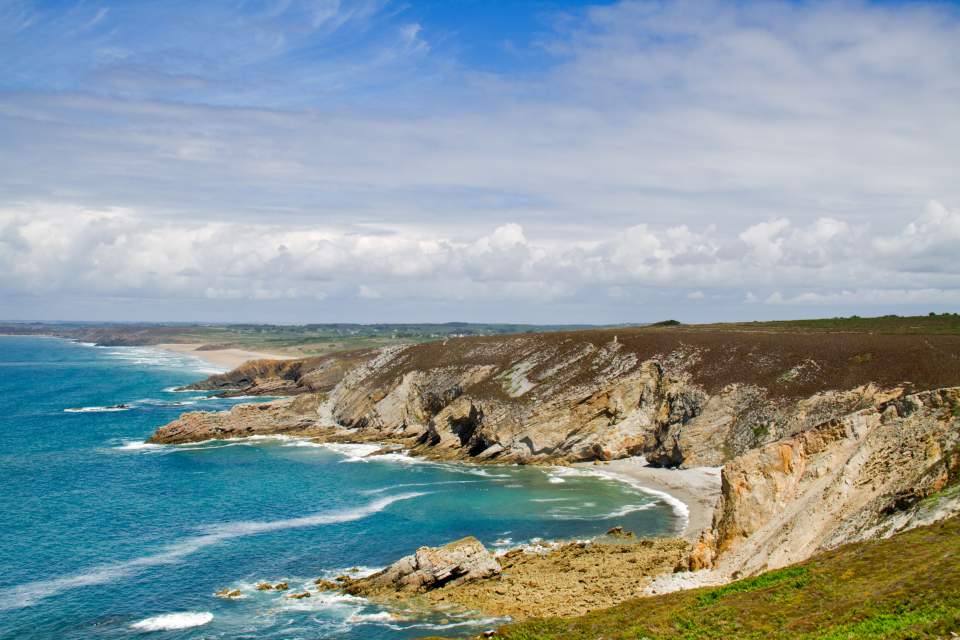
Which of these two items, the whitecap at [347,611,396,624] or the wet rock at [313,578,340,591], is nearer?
the whitecap at [347,611,396,624]

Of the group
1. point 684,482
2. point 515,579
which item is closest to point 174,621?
point 515,579

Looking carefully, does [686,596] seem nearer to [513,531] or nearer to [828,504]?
Answer: [828,504]

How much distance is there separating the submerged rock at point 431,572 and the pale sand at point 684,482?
16.0m

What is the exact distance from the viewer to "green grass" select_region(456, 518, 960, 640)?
55.9ft

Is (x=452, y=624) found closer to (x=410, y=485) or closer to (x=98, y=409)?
(x=410, y=485)

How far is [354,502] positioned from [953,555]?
4767 cm

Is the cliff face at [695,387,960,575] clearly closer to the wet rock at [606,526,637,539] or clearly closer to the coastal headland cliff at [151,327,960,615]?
the coastal headland cliff at [151,327,960,615]

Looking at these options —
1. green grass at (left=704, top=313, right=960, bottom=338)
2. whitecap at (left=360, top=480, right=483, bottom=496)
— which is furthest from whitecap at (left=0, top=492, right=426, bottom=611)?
green grass at (left=704, top=313, right=960, bottom=338)

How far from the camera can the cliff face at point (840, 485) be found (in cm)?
2552

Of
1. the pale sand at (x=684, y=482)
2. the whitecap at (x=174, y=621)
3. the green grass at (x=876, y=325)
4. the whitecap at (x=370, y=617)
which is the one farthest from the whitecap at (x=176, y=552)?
the green grass at (x=876, y=325)

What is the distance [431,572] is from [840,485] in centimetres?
2224

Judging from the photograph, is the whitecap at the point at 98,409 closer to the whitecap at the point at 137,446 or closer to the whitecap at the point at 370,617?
the whitecap at the point at 137,446

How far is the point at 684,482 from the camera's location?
205 ft

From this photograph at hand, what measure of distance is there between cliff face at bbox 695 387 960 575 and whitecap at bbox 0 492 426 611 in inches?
1245
